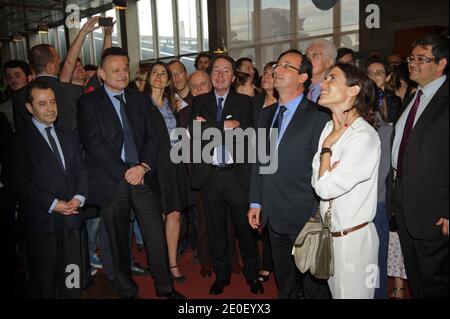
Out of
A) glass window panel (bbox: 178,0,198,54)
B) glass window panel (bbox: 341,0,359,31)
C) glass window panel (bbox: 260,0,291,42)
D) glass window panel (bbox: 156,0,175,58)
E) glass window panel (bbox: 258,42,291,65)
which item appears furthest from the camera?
glass window panel (bbox: 156,0,175,58)

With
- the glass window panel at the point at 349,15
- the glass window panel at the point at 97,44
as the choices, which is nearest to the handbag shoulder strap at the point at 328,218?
the glass window panel at the point at 349,15

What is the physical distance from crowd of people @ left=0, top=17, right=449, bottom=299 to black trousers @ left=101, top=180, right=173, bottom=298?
1cm

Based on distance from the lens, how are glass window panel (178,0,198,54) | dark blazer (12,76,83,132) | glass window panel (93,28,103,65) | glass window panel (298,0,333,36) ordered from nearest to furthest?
dark blazer (12,76,83,132) < glass window panel (298,0,333,36) < glass window panel (178,0,198,54) < glass window panel (93,28,103,65)

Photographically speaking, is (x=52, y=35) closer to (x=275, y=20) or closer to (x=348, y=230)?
(x=275, y=20)

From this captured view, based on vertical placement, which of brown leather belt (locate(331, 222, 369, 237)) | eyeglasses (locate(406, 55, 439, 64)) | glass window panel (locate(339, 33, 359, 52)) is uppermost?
glass window panel (locate(339, 33, 359, 52))

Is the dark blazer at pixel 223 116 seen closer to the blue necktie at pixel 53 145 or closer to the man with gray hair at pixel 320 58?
the man with gray hair at pixel 320 58

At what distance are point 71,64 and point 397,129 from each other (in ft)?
9.02

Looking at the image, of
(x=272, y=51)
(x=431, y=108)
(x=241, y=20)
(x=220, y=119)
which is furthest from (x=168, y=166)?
(x=241, y=20)

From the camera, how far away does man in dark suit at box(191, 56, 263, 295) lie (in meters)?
2.80

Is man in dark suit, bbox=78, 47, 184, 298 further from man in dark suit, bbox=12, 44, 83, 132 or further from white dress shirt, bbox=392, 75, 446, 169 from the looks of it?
white dress shirt, bbox=392, 75, 446, 169

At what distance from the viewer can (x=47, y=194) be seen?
2197mm

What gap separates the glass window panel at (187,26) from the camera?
12258mm

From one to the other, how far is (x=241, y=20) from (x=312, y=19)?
2.60 meters

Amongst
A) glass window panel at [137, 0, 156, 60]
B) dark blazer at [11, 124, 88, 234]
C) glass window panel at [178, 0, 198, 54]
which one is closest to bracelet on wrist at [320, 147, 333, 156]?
dark blazer at [11, 124, 88, 234]
